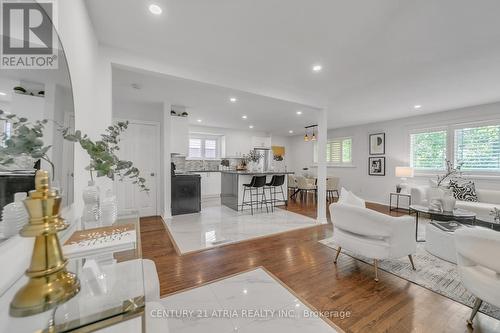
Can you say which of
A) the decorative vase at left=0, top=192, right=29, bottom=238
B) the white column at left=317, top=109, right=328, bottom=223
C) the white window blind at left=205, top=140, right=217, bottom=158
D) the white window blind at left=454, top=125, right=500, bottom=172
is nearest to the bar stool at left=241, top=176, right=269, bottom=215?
the white column at left=317, top=109, right=328, bottom=223

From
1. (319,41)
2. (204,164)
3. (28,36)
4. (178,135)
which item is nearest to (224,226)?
(178,135)

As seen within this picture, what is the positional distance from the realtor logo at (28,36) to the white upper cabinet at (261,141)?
23.8 feet

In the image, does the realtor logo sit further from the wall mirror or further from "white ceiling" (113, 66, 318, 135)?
"white ceiling" (113, 66, 318, 135)

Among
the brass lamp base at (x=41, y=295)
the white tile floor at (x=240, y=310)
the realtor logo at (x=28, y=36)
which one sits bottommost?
the white tile floor at (x=240, y=310)

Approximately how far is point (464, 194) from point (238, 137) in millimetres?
6437

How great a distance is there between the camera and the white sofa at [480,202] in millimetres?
3660

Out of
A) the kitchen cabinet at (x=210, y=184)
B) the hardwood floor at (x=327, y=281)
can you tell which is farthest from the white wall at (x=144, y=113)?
the kitchen cabinet at (x=210, y=184)

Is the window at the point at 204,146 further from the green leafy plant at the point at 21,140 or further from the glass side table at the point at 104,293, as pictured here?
the green leafy plant at the point at 21,140

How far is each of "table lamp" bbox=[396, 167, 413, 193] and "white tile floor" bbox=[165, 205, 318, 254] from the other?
276cm

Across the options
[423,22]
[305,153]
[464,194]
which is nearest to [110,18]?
[423,22]

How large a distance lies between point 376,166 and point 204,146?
5.85 metres

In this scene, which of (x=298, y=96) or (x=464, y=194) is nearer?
(x=298, y=96)

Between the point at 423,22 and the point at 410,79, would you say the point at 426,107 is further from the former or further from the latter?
the point at 423,22

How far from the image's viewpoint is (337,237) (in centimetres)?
258
